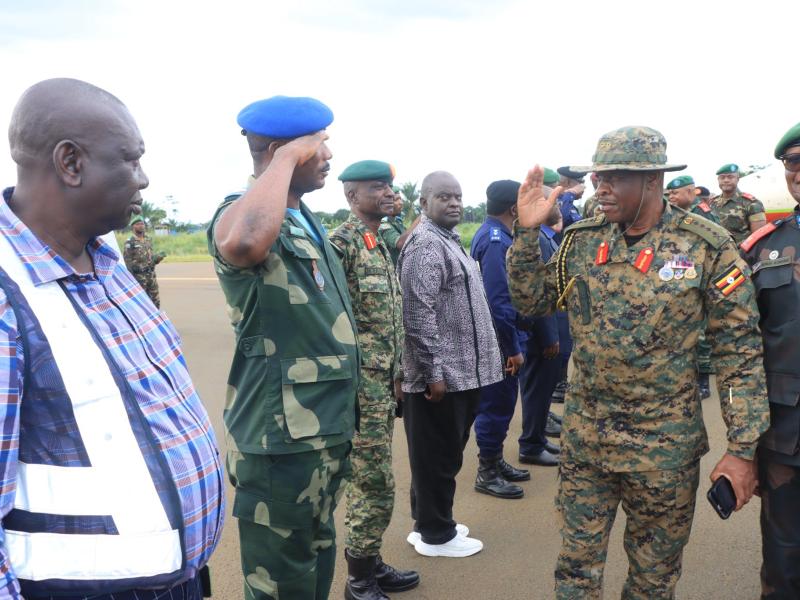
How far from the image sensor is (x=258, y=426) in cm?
213

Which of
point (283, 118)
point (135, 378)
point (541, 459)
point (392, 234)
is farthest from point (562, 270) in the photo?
point (392, 234)

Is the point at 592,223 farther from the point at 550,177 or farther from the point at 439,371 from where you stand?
the point at 550,177

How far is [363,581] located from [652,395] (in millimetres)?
1655

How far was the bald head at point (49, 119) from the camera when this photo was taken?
4.32ft

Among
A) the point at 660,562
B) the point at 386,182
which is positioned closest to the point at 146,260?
the point at 386,182

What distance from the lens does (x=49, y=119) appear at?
1.31 m

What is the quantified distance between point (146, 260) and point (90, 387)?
9.99m

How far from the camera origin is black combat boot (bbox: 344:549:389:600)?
3117 mm

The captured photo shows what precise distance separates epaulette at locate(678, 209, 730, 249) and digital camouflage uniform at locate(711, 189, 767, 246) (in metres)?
7.39

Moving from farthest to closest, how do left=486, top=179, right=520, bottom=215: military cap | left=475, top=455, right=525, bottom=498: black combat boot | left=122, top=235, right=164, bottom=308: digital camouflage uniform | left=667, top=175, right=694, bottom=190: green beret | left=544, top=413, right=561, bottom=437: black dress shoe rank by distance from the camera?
left=122, top=235, right=164, bottom=308: digital camouflage uniform
left=667, top=175, right=694, bottom=190: green beret
left=544, top=413, right=561, bottom=437: black dress shoe
left=486, top=179, right=520, bottom=215: military cap
left=475, top=455, right=525, bottom=498: black combat boot

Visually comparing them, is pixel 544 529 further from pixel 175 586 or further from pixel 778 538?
pixel 175 586

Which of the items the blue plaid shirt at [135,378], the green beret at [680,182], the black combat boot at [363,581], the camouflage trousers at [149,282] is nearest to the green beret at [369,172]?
the black combat boot at [363,581]

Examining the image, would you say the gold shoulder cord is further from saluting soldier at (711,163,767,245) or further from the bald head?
saluting soldier at (711,163,767,245)

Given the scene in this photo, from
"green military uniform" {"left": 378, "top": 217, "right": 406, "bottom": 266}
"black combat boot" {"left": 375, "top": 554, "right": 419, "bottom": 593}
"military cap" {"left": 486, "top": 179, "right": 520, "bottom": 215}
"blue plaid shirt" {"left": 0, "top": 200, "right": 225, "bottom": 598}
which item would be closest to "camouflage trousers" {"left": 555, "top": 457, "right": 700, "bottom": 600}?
"black combat boot" {"left": 375, "top": 554, "right": 419, "bottom": 593}
